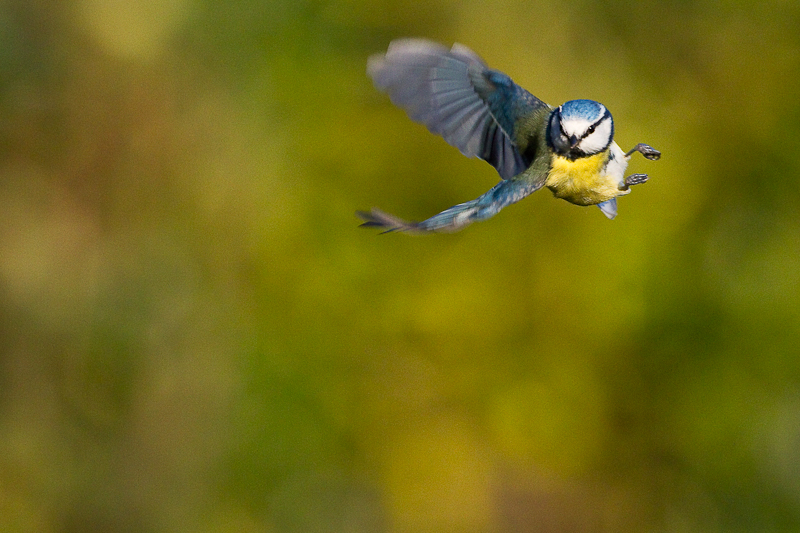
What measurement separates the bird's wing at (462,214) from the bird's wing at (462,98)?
187mm

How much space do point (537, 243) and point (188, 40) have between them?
1482 mm

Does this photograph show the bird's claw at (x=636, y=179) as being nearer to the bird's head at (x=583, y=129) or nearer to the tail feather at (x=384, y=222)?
the bird's head at (x=583, y=129)

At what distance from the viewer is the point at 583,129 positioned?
2.94 ft

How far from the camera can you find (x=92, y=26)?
275 centimetres

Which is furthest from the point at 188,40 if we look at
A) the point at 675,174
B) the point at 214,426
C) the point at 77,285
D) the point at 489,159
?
the point at 489,159

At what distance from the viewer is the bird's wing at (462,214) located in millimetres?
662

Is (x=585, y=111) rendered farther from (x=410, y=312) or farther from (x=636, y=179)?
(x=410, y=312)

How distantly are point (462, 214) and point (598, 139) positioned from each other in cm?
25

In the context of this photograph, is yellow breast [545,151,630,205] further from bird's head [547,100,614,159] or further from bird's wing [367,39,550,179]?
bird's wing [367,39,550,179]

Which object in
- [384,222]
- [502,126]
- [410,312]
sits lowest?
[410,312]

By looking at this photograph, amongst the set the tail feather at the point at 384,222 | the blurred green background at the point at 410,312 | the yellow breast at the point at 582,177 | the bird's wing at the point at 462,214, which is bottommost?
the blurred green background at the point at 410,312

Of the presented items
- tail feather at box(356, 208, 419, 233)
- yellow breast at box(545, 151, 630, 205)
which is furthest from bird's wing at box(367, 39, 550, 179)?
tail feather at box(356, 208, 419, 233)

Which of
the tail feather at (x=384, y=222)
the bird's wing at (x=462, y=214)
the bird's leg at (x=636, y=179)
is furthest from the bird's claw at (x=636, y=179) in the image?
the tail feather at (x=384, y=222)

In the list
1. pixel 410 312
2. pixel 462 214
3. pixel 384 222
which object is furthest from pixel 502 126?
pixel 410 312
